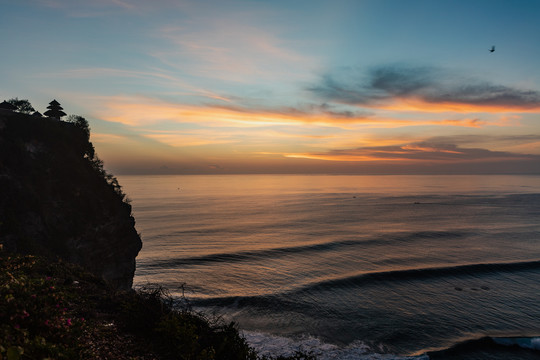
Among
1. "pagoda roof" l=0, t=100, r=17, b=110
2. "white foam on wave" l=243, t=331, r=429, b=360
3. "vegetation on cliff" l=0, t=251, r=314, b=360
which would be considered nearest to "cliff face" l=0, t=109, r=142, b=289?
"pagoda roof" l=0, t=100, r=17, b=110

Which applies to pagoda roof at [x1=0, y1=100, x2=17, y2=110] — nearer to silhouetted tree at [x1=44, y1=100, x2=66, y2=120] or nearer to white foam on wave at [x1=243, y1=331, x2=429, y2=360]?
silhouetted tree at [x1=44, y1=100, x2=66, y2=120]

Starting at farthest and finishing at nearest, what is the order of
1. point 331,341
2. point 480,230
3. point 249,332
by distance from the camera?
point 480,230 < point 249,332 < point 331,341

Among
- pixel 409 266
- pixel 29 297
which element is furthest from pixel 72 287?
pixel 409 266

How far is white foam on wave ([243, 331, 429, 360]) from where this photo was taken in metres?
20.8

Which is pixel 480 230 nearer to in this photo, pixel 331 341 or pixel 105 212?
pixel 331 341

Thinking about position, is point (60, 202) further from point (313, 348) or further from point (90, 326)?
point (313, 348)

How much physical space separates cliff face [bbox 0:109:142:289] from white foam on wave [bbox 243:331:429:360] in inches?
558

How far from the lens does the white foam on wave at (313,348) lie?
68.3 ft

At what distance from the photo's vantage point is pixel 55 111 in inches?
1735

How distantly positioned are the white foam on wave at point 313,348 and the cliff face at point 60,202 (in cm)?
1417

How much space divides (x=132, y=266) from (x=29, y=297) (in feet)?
97.6

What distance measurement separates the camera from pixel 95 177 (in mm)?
35312

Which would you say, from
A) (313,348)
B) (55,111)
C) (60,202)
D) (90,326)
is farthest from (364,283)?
(55,111)

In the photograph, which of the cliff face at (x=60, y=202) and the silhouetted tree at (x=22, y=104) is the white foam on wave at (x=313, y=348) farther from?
the silhouetted tree at (x=22, y=104)
